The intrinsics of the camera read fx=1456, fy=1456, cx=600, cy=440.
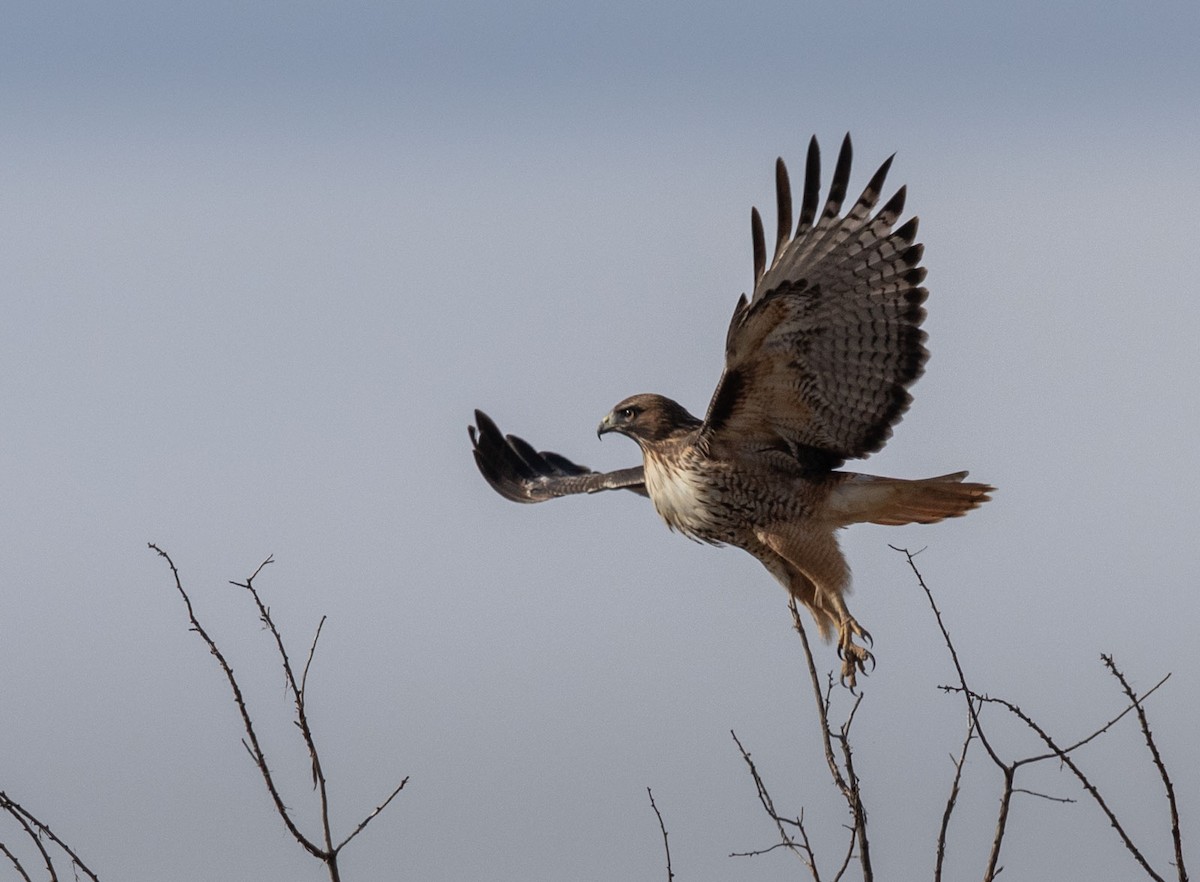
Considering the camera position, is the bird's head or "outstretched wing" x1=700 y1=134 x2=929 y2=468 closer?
"outstretched wing" x1=700 y1=134 x2=929 y2=468

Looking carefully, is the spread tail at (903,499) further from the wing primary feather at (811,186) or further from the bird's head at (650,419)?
the wing primary feather at (811,186)

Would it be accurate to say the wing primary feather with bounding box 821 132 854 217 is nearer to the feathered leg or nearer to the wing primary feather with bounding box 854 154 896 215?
the wing primary feather with bounding box 854 154 896 215

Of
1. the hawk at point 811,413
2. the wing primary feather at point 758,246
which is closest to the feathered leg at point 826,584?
the hawk at point 811,413

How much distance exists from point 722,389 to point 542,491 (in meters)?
2.08

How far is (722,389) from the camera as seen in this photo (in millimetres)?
5457

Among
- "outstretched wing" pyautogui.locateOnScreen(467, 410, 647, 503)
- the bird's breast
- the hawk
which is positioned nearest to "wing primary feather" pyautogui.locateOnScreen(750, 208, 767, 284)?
the hawk

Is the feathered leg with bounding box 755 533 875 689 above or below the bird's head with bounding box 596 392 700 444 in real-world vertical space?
below

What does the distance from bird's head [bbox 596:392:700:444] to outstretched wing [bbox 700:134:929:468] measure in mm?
359

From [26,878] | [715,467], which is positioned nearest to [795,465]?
[715,467]

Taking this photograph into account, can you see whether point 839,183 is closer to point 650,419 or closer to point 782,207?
point 782,207

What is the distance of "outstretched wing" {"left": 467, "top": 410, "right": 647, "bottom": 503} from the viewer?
7.39 meters

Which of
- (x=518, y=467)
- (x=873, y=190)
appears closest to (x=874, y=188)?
(x=873, y=190)

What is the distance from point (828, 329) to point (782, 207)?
51 cm

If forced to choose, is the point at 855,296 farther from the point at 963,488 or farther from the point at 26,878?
the point at 26,878
